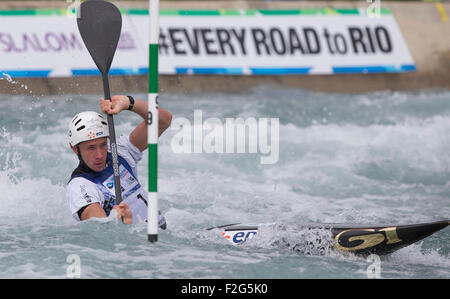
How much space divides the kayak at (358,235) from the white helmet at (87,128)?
1.28m

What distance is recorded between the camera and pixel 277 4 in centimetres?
1233

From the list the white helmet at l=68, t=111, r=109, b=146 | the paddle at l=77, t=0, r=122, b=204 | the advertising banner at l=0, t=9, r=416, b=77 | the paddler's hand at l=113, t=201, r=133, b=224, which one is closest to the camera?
the paddler's hand at l=113, t=201, r=133, b=224

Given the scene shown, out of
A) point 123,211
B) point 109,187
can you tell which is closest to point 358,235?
point 123,211

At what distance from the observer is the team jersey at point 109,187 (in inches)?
204

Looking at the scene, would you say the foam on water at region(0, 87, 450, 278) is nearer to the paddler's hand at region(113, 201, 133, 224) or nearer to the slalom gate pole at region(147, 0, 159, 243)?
the paddler's hand at region(113, 201, 133, 224)

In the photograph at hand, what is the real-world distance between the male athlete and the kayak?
0.82 metres

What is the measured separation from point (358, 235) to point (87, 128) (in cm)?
203

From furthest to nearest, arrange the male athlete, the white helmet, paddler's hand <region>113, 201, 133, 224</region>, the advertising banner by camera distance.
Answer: the advertising banner → the white helmet → the male athlete → paddler's hand <region>113, 201, 133, 224</region>

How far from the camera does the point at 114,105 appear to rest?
499 centimetres

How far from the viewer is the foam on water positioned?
17.0ft

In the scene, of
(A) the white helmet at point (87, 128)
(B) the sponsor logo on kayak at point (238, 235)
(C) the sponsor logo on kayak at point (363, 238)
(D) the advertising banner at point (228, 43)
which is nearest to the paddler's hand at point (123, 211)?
(A) the white helmet at point (87, 128)

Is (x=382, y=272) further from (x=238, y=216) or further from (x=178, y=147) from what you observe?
(x=178, y=147)

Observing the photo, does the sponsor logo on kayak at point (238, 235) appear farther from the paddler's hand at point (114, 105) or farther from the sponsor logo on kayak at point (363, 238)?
the paddler's hand at point (114, 105)

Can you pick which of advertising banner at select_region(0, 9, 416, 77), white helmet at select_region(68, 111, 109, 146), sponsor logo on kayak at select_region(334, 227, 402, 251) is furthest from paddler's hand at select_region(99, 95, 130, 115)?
advertising banner at select_region(0, 9, 416, 77)
